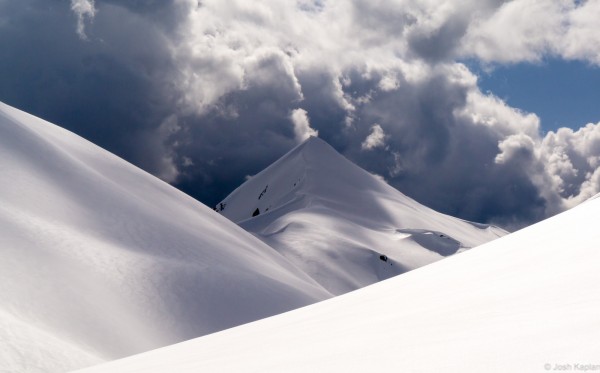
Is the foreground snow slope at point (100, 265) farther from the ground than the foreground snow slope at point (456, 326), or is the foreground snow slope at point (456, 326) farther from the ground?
the foreground snow slope at point (100, 265)

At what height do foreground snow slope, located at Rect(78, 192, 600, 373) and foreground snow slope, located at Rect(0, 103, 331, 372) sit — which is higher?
foreground snow slope, located at Rect(0, 103, 331, 372)

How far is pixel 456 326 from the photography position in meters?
6.69

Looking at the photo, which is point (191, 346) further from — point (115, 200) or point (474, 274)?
point (115, 200)

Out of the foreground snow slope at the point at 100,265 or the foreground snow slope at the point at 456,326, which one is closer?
the foreground snow slope at the point at 456,326

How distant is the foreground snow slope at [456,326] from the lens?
16.7 ft

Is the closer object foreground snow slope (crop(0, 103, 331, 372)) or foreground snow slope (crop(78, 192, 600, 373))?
foreground snow slope (crop(78, 192, 600, 373))

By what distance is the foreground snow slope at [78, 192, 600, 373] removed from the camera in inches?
201

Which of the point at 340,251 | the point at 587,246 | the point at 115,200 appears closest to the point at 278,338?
the point at 587,246

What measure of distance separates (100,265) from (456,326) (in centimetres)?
3849

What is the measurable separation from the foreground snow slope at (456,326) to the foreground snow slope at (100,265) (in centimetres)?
1196

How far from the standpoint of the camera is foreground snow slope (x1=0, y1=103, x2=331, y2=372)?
30.5 metres

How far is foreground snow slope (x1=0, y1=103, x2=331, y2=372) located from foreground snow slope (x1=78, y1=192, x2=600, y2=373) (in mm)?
11962

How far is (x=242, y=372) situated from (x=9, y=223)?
36311 mm

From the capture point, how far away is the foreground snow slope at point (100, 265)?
30.5m
